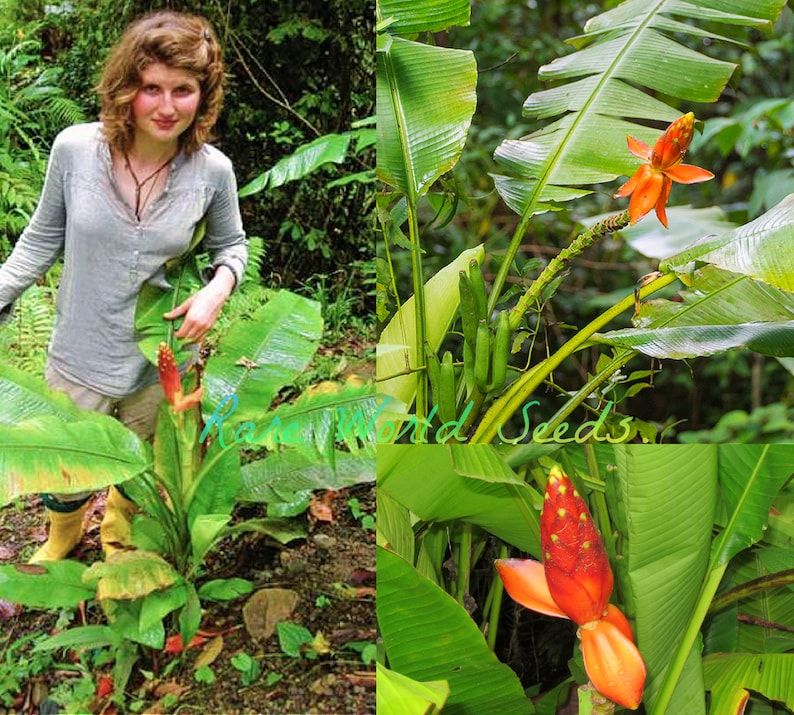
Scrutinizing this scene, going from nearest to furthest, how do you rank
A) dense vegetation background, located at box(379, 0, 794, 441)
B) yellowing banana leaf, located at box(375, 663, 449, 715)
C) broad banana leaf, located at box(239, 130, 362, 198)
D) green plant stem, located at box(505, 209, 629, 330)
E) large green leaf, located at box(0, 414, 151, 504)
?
yellowing banana leaf, located at box(375, 663, 449, 715), green plant stem, located at box(505, 209, 629, 330), large green leaf, located at box(0, 414, 151, 504), broad banana leaf, located at box(239, 130, 362, 198), dense vegetation background, located at box(379, 0, 794, 441)

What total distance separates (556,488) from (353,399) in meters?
0.42

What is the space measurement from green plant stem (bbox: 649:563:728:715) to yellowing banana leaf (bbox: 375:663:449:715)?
0.69ft

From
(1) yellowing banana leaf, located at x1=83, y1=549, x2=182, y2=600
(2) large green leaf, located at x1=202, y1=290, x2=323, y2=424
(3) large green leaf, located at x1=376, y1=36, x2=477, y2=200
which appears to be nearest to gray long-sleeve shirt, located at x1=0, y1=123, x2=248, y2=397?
(2) large green leaf, located at x1=202, y1=290, x2=323, y2=424

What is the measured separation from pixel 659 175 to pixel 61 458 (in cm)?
75

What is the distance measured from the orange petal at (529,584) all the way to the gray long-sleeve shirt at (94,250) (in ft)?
1.91

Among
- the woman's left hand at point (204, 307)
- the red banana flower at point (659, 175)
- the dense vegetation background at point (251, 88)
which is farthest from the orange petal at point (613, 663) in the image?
the woman's left hand at point (204, 307)

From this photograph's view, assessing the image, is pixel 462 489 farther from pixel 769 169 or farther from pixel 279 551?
pixel 769 169

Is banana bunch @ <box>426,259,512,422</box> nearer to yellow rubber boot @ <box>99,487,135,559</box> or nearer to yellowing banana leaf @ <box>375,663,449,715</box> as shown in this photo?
yellowing banana leaf @ <box>375,663,449,715</box>

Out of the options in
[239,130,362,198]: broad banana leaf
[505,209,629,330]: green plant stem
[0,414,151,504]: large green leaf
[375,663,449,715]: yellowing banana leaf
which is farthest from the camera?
[239,130,362,198]: broad banana leaf

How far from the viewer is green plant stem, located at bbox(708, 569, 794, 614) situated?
0.70m

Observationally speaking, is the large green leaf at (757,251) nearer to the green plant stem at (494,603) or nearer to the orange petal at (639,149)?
the orange petal at (639,149)

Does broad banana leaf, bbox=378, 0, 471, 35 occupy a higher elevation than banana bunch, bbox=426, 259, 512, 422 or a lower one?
higher

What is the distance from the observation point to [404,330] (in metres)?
0.76

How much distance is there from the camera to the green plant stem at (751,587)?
70cm
